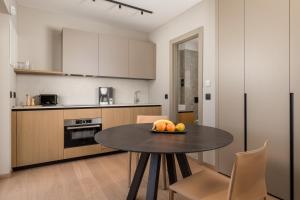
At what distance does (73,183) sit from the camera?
7.26 ft

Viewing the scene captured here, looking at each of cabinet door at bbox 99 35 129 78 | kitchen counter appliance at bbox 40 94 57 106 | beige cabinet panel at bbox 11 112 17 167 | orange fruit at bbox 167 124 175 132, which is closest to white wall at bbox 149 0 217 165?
cabinet door at bbox 99 35 129 78

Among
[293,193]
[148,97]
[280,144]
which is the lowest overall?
[293,193]

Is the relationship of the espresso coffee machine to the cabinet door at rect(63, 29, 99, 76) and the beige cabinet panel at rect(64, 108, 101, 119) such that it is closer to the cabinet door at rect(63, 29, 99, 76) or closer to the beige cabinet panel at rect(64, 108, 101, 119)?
the cabinet door at rect(63, 29, 99, 76)

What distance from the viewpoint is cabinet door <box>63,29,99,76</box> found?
3.11 m

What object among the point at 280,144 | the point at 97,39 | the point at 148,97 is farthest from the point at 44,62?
the point at 280,144

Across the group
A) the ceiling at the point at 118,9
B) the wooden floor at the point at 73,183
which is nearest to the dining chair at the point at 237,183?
the wooden floor at the point at 73,183

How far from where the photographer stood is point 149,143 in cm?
121

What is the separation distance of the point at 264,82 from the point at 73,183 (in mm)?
2461

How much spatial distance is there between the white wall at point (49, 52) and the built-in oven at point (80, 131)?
23.9 inches

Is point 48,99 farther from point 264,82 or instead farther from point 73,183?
point 264,82

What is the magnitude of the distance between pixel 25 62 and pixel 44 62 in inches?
11.0

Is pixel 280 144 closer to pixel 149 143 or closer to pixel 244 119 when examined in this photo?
pixel 244 119

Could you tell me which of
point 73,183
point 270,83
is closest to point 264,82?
point 270,83

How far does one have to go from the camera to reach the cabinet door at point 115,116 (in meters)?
3.24
